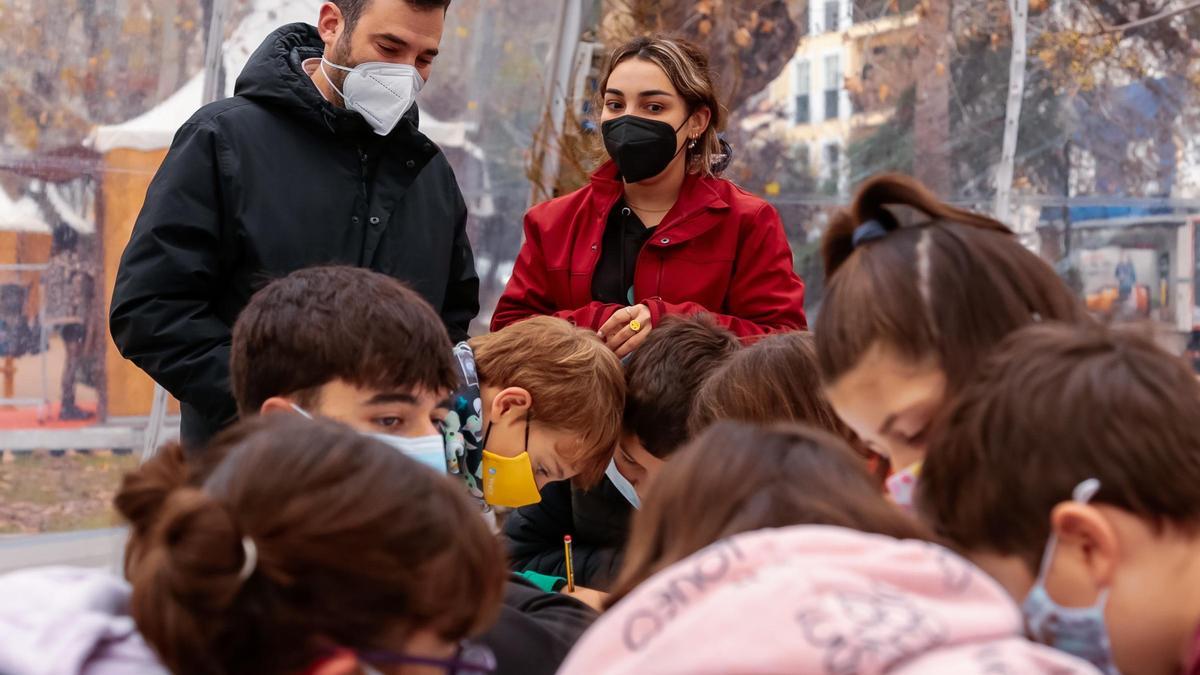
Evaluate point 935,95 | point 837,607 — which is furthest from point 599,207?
point 935,95

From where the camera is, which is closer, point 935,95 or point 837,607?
point 837,607

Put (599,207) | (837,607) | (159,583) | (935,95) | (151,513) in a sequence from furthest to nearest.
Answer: (935,95)
(599,207)
(151,513)
(159,583)
(837,607)

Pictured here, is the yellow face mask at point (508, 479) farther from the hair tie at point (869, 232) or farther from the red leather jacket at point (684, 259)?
the hair tie at point (869, 232)

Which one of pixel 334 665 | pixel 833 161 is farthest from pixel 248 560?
pixel 833 161

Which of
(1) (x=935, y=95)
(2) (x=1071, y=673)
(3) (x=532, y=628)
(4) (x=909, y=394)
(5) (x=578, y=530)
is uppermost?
(1) (x=935, y=95)

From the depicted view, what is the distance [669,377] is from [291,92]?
46.2 inches

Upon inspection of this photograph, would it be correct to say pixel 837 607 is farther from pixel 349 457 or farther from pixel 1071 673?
pixel 349 457

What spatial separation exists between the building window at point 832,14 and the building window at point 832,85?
0.15 meters

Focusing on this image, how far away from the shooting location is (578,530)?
3223 mm

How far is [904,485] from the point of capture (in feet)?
5.86

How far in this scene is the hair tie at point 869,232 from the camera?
190 centimetres

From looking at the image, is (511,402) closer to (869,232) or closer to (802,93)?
(869,232)

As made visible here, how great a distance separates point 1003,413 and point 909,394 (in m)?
0.26

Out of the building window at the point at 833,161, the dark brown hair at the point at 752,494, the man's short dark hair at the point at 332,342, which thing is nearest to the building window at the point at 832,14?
the building window at the point at 833,161
